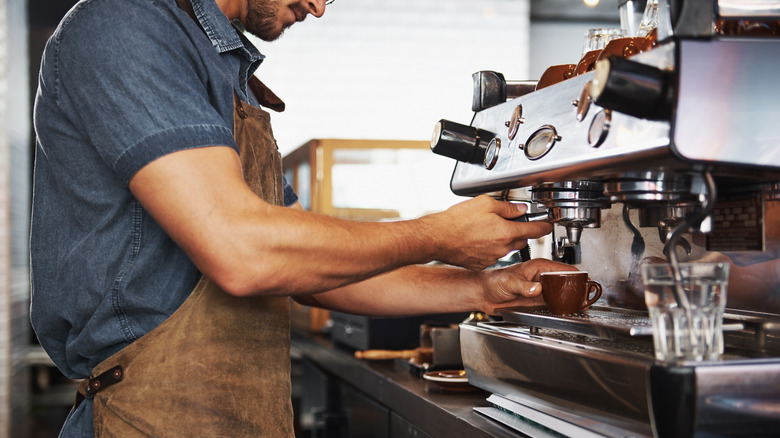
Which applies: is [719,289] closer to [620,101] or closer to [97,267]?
[620,101]

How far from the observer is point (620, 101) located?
749 mm

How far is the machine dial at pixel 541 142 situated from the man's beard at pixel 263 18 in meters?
A: 0.48

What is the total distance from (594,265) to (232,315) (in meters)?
0.61

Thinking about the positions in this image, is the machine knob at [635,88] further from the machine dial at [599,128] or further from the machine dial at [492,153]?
the machine dial at [492,153]

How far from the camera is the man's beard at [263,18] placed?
3.98ft

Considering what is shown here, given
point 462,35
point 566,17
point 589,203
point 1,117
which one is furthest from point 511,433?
point 566,17

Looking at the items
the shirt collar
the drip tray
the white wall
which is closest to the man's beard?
the shirt collar

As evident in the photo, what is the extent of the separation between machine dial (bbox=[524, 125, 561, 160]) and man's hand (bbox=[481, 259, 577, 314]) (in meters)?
0.30

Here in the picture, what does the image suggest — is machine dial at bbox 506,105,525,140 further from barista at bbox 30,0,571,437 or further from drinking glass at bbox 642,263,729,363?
drinking glass at bbox 642,263,729,363

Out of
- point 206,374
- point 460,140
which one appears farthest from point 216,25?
point 206,374

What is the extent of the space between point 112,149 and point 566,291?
2.12 feet

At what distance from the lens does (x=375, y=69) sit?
404 centimetres

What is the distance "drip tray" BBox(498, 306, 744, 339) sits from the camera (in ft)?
2.97

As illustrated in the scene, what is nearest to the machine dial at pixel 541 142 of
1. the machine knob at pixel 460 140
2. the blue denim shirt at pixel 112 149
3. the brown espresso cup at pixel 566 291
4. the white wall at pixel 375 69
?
the machine knob at pixel 460 140
